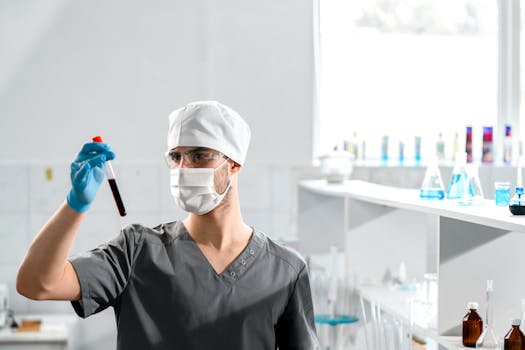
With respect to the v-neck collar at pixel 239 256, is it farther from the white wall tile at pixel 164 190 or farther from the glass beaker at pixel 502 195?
Answer: the white wall tile at pixel 164 190

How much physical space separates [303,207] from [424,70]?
1.05m

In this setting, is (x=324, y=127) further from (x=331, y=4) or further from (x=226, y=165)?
(x=226, y=165)

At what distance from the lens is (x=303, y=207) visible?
371 centimetres

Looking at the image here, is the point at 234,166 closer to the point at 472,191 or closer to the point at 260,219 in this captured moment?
the point at 472,191

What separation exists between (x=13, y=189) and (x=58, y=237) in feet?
7.85

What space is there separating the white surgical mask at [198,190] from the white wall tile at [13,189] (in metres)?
2.16

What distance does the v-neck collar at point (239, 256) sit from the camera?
5.56ft

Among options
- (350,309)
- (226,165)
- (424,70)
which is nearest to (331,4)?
(424,70)

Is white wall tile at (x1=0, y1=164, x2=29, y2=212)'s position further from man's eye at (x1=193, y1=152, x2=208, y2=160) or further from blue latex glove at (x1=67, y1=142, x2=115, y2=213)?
blue latex glove at (x1=67, y1=142, x2=115, y2=213)

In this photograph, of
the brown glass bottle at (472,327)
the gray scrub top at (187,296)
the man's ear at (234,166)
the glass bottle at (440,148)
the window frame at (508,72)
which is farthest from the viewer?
the window frame at (508,72)

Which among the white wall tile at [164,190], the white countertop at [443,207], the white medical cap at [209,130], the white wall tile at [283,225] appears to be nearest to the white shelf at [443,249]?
the white countertop at [443,207]

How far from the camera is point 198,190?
165cm

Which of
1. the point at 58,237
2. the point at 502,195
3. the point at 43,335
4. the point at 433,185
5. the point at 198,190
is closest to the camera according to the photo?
the point at 58,237

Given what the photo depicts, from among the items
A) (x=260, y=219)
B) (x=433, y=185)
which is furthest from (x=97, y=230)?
(x=433, y=185)
